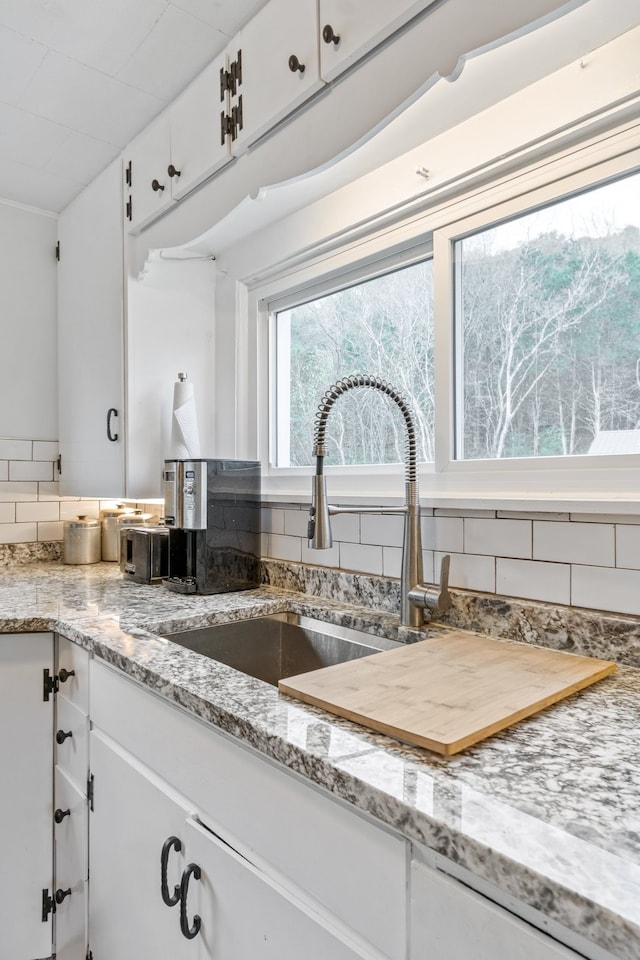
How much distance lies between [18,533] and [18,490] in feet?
0.56

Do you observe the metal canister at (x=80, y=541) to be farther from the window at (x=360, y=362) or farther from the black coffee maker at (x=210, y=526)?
the window at (x=360, y=362)

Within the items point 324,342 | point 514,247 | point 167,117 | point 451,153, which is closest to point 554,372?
point 514,247

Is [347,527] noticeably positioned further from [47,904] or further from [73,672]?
[47,904]

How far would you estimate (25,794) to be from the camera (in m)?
1.49

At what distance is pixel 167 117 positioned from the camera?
5.91ft

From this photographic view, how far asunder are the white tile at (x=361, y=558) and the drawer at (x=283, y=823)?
65 centimetres

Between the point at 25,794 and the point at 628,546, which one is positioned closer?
the point at 628,546

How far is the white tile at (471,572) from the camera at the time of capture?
4.24 feet

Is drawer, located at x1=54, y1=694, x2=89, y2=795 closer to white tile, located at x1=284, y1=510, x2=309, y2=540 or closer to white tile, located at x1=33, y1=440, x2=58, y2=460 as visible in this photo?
white tile, located at x1=284, y1=510, x2=309, y2=540

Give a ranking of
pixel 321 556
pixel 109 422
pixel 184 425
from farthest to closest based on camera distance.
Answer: pixel 109 422, pixel 184 425, pixel 321 556

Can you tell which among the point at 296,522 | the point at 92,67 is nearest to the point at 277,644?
the point at 296,522

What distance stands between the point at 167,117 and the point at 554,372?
136 centimetres

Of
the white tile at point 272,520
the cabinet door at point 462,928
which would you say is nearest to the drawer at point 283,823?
the cabinet door at point 462,928

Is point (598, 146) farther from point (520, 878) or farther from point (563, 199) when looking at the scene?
point (520, 878)
